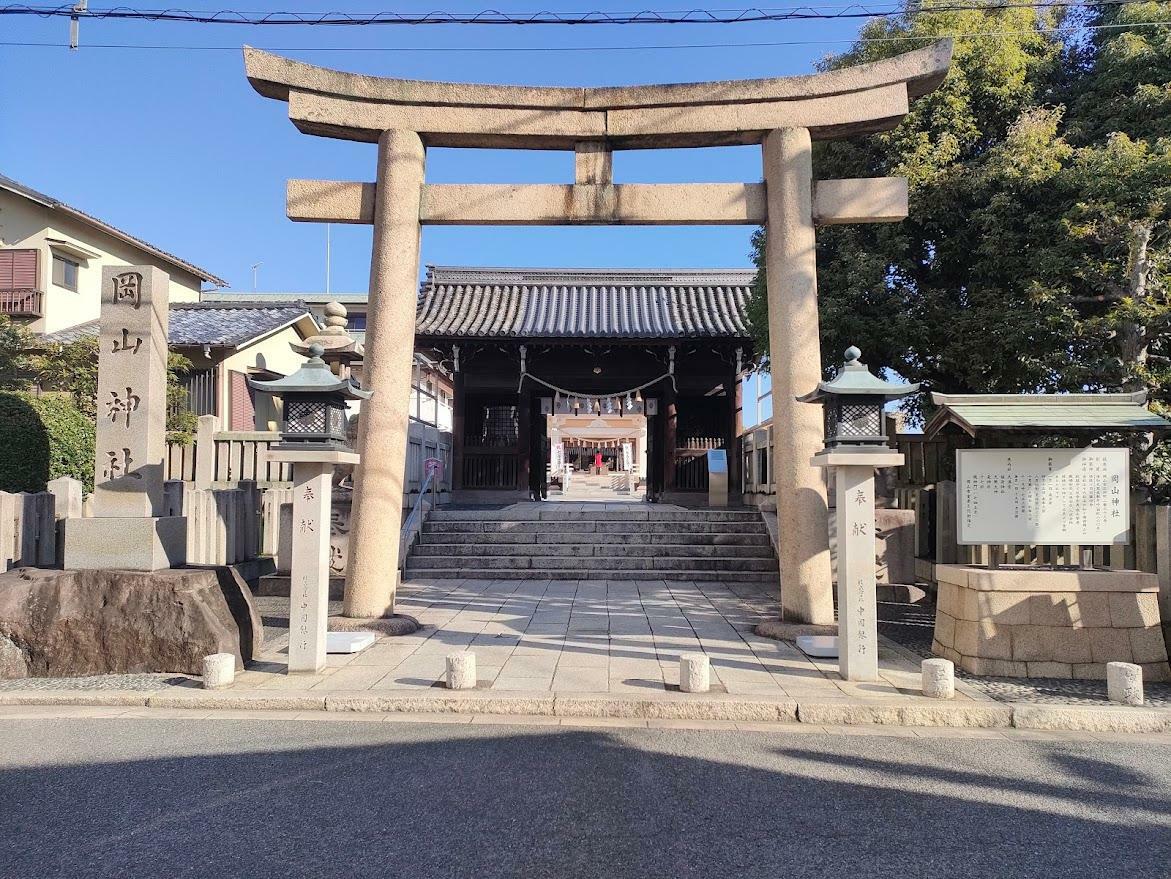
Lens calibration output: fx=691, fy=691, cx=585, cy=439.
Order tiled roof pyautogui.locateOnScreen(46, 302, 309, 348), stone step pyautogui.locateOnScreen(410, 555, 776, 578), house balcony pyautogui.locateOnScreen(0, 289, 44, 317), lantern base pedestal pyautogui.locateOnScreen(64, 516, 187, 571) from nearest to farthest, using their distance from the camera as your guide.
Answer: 1. lantern base pedestal pyautogui.locateOnScreen(64, 516, 187, 571)
2. stone step pyautogui.locateOnScreen(410, 555, 776, 578)
3. tiled roof pyautogui.locateOnScreen(46, 302, 309, 348)
4. house balcony pyautogui.locateOnScreen(0, 289, 44, 317)

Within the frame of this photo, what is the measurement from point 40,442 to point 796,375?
41.1 ft

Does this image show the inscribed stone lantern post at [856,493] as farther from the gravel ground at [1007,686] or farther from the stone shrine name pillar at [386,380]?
the stone shrine name pillar at [386,380]

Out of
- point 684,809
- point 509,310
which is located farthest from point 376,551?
point 509,310

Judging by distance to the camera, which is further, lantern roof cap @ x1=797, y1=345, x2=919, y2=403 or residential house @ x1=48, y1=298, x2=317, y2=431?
residential house @ x1=48, y1=298, x2=317, y2=431

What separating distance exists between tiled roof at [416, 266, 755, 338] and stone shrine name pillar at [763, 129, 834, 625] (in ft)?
29.8

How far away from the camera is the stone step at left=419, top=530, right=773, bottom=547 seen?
1410 centimetres

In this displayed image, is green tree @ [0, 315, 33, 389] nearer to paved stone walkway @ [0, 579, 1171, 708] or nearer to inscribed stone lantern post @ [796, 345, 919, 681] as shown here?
paved stone walkway @ [0, 579, 1171, 708]

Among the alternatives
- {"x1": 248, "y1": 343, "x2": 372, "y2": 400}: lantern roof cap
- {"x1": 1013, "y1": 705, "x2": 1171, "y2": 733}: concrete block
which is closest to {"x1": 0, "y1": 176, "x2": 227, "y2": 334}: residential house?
{"x1": 248, "y1": 343, "x2": 372, "y2": 400}: lantern roof cap

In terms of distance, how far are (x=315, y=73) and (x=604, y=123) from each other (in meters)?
3.60

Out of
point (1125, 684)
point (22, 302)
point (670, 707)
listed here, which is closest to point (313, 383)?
point (670, 707)

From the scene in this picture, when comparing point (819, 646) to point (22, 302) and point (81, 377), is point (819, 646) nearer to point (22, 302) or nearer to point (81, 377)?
point (81, 377)

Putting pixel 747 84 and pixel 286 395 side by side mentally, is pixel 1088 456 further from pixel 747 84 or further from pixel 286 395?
pixel 286 395

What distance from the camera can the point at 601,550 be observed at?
543 inches

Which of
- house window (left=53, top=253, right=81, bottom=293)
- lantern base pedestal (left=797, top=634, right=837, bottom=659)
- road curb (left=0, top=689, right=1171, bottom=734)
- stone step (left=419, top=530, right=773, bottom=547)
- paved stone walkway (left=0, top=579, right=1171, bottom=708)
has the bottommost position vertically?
road curb (left=0, top=689, right=1171, bottom=734)
